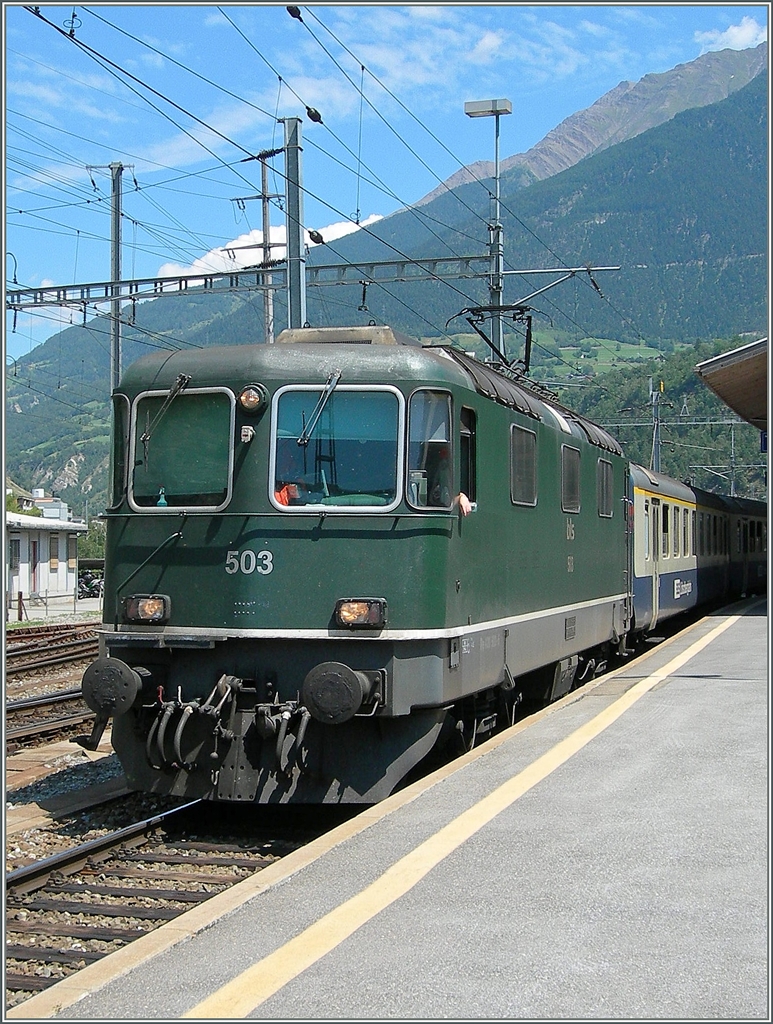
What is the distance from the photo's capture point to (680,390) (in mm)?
89875

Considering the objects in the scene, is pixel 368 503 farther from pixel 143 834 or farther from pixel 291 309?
pixel 291 309

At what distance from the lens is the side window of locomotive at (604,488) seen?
13.6 m

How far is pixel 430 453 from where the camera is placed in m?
7.96

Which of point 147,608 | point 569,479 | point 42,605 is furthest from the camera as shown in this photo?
Result: point 42,605

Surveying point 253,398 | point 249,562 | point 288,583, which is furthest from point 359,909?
point 253,398

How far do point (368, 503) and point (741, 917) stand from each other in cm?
371

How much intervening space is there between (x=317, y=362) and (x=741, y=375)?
17264 mm

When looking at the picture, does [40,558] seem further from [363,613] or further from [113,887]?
[113,887]

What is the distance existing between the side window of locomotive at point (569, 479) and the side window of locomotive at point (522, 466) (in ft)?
4.37

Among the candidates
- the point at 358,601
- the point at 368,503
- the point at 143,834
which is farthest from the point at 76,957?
the point at 368,503

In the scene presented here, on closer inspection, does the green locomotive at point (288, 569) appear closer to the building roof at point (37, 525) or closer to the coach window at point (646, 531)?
the coach window at point (646, 531)

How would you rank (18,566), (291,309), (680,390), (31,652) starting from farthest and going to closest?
(680,390)
(18,566)
(31,652)
(291,309)

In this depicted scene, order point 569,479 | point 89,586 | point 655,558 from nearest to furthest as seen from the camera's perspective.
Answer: point 569,479, point 655,558, point 89,586

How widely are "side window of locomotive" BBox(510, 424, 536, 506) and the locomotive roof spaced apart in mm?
670
